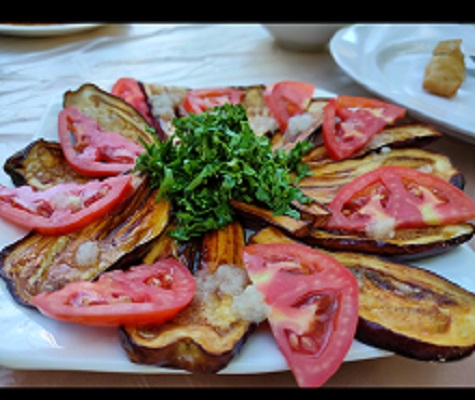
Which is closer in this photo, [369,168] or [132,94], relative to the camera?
[369,168]

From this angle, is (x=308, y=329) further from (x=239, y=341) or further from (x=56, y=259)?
(x=56, y=259)

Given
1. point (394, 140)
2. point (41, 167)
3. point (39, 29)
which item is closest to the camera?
point (41, 167)

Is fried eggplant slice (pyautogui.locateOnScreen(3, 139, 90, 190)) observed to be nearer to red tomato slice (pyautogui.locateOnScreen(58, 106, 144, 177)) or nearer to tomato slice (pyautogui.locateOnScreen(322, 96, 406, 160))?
red tomato slice (pyautogui.locateOnScreen(58, 106, 144, 177))

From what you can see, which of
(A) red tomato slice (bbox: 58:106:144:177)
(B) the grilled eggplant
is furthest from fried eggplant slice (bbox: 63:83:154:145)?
(B) the grilled eggplant

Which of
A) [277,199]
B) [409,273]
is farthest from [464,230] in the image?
[277,199]

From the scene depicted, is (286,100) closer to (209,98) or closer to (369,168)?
(209,98)

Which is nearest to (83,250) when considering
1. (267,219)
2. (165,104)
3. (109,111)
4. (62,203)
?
(62,203)
